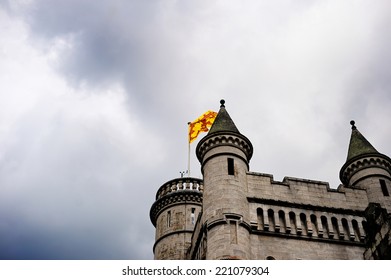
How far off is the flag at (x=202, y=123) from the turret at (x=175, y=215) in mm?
3827

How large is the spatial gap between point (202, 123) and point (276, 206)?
38.3 ft

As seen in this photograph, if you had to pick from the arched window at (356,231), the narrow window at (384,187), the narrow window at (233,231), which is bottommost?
the narrow window at (233,231)

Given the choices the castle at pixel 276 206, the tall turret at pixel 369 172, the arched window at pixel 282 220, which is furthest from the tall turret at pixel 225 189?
the tall turret at pixel 369 172

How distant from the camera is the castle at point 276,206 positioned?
2356 cm

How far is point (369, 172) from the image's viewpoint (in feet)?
94.0

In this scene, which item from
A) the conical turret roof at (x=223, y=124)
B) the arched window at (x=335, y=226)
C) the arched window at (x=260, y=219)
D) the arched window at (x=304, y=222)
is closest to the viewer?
the arched window at (x=260, y=219)

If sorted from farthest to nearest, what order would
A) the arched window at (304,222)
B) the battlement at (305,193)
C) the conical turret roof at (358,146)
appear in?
1. the conical turret roof at (358,146)
2. the battlement at (305,193)
3. the arched window at (304,222)

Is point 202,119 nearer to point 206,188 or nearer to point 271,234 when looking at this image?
point 206,188

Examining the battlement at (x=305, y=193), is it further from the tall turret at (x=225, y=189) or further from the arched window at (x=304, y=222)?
the tall turret at (x=225, y=189)

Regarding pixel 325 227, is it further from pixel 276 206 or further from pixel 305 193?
pixel 276 206

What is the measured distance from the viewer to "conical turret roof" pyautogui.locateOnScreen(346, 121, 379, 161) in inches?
1169

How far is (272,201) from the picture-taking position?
25.4m
